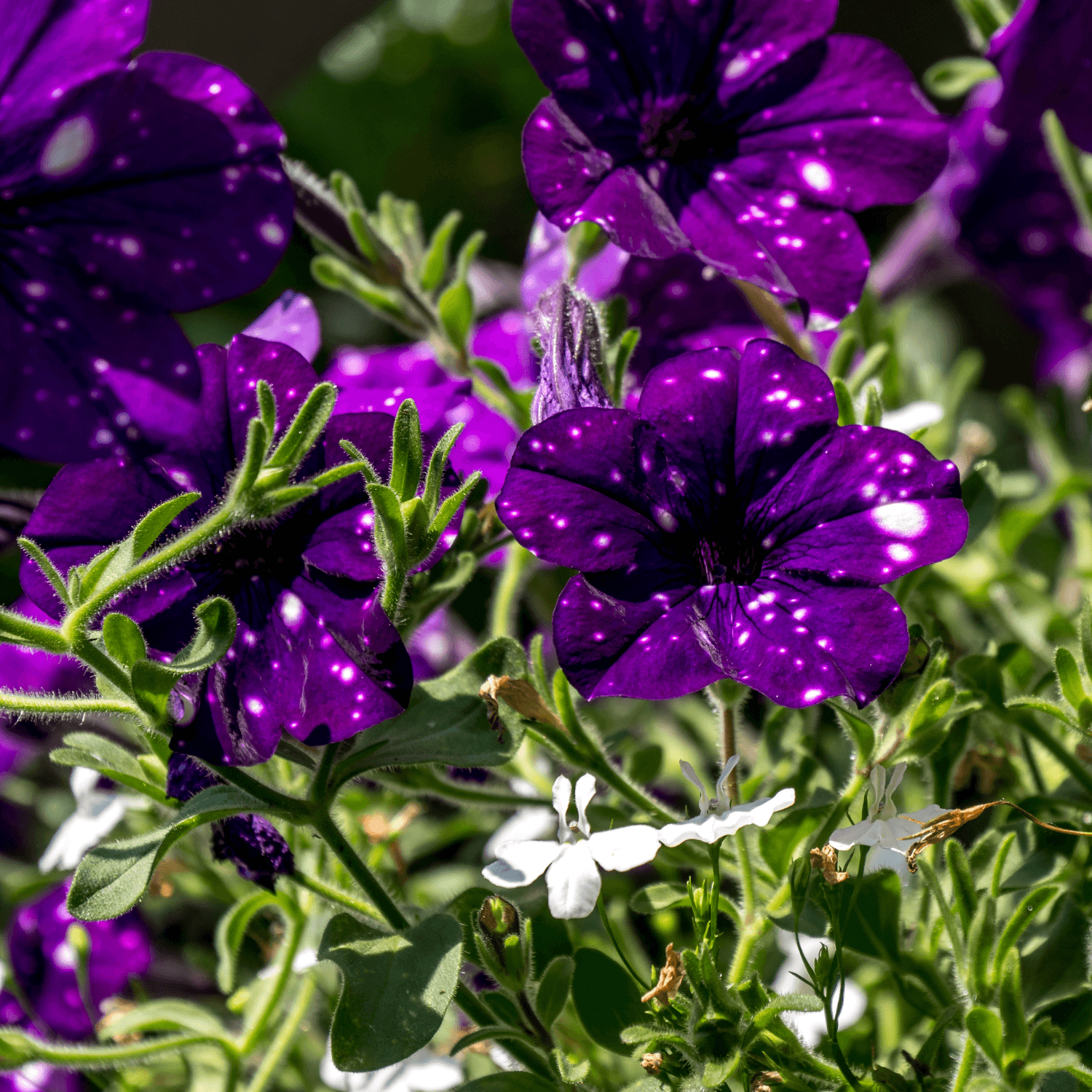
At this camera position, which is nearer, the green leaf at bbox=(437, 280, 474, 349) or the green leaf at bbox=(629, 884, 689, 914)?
the green leaf at bbox=(629, 884, 689, 914)

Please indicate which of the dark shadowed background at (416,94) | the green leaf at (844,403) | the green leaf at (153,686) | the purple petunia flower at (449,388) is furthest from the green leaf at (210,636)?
the dark shadowed background at (416,94)

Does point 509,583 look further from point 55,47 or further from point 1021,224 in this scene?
point 1021,224

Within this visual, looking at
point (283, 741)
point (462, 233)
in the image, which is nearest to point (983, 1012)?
point (283, 741)

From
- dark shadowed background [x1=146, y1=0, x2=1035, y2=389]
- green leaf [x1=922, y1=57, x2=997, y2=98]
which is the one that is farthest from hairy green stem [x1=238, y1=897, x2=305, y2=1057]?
dark shadowed background [x1=146, y1=0, x2=1035, y2=389]

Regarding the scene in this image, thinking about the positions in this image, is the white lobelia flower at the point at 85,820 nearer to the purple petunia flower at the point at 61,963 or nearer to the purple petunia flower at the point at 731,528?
the purple petunia flower at the point at 61,963

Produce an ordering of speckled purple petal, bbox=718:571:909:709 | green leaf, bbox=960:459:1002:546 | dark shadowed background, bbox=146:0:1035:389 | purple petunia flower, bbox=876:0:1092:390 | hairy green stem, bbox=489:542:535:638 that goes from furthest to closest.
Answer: dark shadowed background, bbox=146:0:1035:389, purple petunia flower, bbox=876:0:1092:390, hairy green stem, bbox=489:542:535:638, green leaf, bbox=960:459:1002:546, speckled purple petal, bbox=718:571:909:709

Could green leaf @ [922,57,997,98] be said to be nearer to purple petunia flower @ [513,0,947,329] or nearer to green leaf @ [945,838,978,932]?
purple petunia flower @ [513,0,947,329]

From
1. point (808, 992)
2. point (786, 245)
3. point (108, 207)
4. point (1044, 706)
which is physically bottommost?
point (808, 992)

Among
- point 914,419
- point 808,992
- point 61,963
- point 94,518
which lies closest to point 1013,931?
point 808,992
